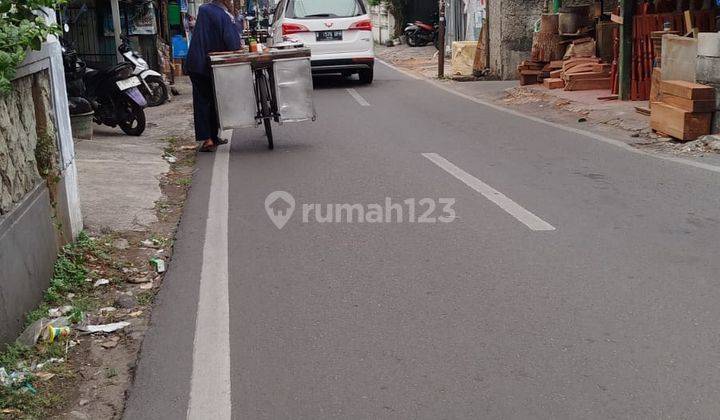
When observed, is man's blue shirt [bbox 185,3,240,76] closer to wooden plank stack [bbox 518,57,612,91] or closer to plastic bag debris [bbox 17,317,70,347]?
plastic bag debris [bbox 17,317,70,347]

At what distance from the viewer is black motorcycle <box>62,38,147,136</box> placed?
36.8 ft

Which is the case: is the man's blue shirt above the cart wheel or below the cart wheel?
above

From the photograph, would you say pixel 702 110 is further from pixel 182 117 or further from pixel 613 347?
pixel 182 117

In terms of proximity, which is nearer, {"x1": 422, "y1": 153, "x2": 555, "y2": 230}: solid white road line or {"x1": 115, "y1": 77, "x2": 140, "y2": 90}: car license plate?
{"x1": 422, "y1": 153, "x2": 555, "y2": 230}: solid white road line

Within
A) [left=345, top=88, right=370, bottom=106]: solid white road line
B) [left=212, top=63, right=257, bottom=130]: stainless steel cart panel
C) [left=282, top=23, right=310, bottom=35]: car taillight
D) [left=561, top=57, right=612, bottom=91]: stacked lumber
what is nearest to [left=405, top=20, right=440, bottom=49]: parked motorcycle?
[left=282, top=23, right=310, bottom=35]: car taillight

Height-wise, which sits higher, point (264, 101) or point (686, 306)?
point (264, 101)

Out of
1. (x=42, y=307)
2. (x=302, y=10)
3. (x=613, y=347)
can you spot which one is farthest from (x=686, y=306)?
(x=302, y=10)

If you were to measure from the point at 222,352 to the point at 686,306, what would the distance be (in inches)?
98.9

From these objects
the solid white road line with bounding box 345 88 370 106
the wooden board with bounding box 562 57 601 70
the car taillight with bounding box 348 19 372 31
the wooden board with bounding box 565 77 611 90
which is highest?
the car taillight with bounding box 348 19 372 31

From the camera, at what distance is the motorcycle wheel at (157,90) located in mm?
15168

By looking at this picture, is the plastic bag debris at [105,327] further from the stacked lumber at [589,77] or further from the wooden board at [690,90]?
the stacked lumber at [589,77]

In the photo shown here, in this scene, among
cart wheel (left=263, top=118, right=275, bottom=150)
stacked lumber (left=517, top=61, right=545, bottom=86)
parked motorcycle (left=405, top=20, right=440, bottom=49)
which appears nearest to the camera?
cart wheel (left=263, top=118, right=275, bottom=150)

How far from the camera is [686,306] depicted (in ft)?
15.4

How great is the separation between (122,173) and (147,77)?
6.64 metres
